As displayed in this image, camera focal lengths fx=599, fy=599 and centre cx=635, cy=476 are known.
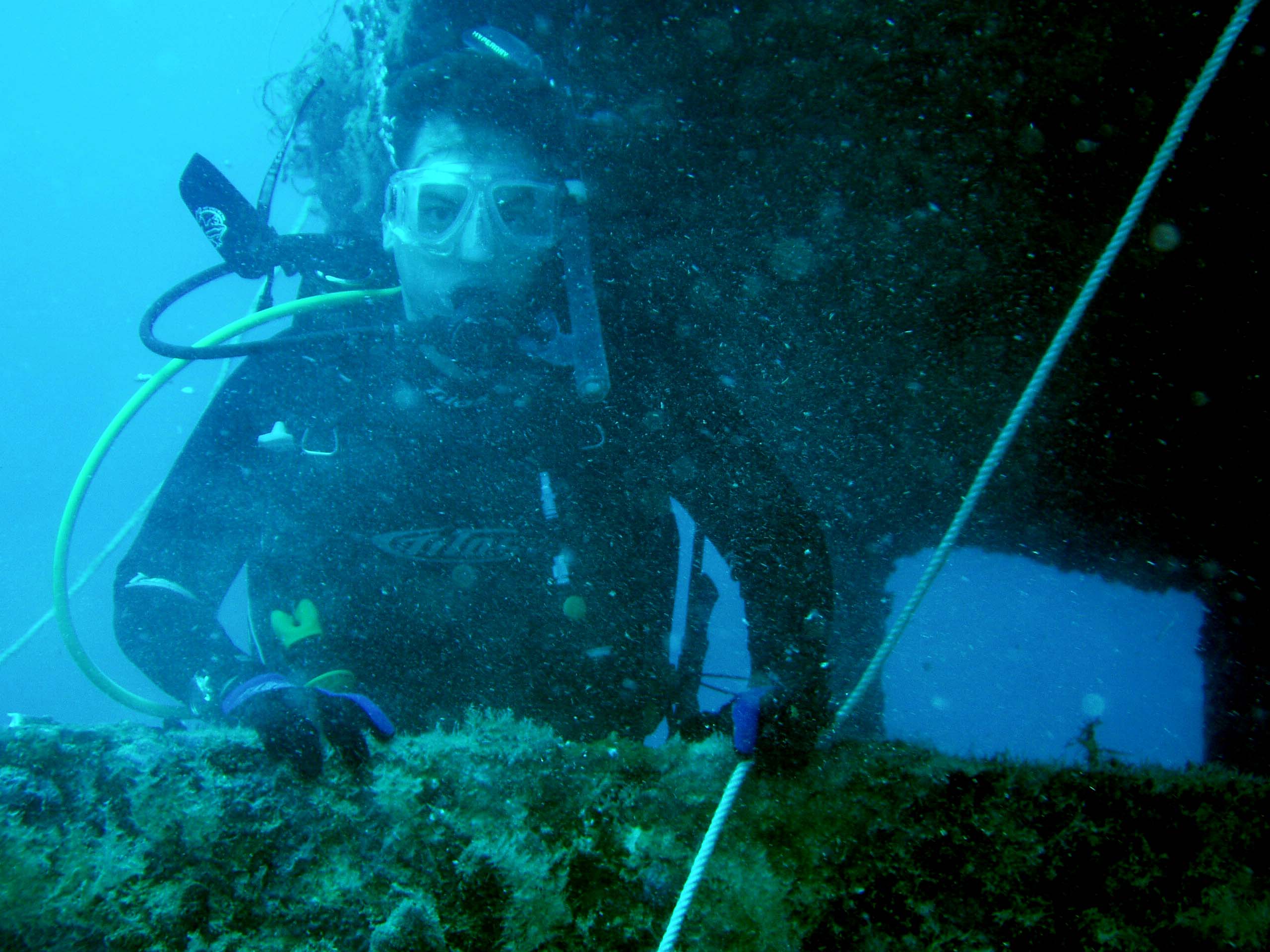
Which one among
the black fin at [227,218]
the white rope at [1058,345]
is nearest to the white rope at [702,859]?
the white rope at [1058,345]

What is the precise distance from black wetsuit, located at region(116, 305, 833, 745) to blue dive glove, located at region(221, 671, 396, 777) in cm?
107

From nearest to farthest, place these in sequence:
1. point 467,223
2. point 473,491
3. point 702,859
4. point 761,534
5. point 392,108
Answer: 1. point 702,859
2. point 761,534
3. point 473,491
4. point 467,223
5. point 392,108

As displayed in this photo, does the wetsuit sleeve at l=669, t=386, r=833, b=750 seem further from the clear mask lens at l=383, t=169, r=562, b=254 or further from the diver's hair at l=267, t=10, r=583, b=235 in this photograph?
the diver's hair at l=267, t=10, r=583, b=235

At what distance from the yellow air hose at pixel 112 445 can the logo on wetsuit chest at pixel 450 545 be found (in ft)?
4.20

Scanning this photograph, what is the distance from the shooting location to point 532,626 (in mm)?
2551

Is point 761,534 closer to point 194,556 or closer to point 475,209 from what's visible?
point 475,209

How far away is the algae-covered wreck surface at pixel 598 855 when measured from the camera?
92 cm

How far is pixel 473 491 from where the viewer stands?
266 centimetres

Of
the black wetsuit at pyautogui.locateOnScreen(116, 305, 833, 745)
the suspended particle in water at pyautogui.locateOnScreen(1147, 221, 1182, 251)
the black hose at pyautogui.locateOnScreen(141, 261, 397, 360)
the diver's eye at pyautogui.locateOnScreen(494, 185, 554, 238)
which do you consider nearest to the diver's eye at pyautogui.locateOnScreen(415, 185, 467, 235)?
the diver's eye at pyautogui.locateOnScreen(494, 185, 554, 238)

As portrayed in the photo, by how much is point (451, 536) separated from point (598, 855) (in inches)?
67.2

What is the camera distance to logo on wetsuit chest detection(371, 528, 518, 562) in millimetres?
2543

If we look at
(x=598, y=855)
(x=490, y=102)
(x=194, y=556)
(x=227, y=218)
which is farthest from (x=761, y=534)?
(x=227, y=218)

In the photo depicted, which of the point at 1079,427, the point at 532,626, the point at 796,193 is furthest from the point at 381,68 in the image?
the point at 1079,427

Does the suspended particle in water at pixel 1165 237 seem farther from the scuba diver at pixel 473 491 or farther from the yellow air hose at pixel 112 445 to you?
the yellow air hose at pixel 112 445
